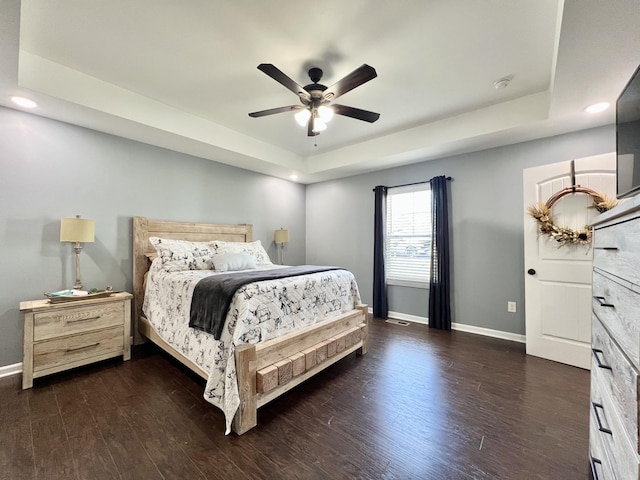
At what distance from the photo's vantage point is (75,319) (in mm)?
2424

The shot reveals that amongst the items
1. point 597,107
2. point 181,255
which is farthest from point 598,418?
point 181,255

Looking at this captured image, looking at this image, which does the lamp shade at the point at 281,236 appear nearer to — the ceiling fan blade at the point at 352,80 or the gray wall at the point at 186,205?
the gray wall at the point at 186,205

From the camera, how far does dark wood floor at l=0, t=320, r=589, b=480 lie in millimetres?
1423

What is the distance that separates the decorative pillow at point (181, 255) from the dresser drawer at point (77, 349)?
77cm

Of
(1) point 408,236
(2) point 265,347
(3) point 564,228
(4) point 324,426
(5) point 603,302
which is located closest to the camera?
(5) point 603,302

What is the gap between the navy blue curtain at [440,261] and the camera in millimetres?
3695

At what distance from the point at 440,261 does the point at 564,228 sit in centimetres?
136

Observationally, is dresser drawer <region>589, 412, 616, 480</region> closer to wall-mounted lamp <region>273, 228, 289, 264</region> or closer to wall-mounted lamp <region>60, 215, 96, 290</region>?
wall-mounted lamp <region>60, 215, 96, 290</region>

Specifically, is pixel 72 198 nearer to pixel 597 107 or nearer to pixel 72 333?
pixel 72 333

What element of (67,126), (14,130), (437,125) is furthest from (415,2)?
(14,130)

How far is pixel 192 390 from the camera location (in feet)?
7.16

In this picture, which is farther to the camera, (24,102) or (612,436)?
(24,102)

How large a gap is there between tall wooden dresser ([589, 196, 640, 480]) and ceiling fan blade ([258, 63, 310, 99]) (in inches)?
76.3

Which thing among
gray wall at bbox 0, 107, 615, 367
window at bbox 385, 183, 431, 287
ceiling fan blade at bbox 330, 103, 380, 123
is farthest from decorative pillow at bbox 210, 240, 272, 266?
ceiling fan blade at bbox 330, 103, 380, 123
